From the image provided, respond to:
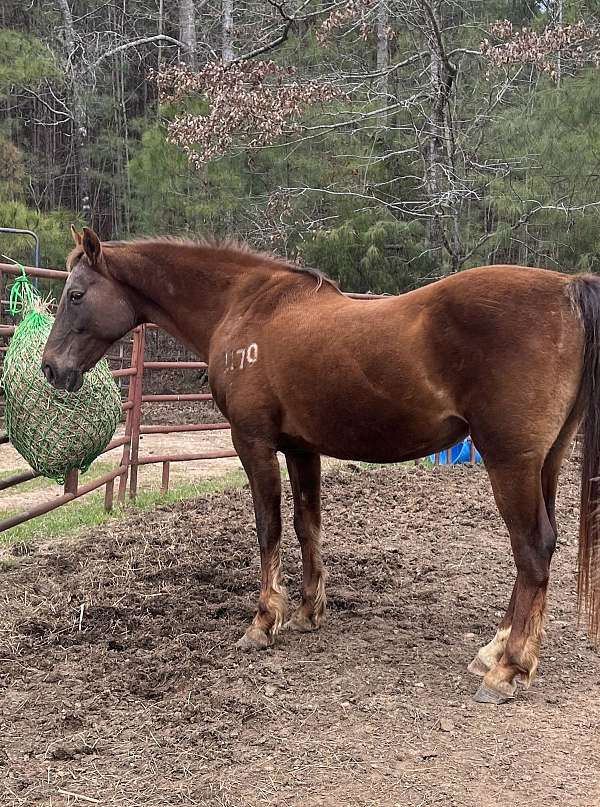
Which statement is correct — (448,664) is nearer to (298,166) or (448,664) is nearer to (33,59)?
(298,166)

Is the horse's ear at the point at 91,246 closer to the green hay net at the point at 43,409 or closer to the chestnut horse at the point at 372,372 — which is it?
the chestnut horse at the point at 372,372

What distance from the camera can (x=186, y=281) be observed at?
368 centimetres

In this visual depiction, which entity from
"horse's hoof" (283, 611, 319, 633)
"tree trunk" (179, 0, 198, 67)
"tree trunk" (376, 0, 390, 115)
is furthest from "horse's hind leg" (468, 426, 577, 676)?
"tree trunk" (179, 0, 198, 67)

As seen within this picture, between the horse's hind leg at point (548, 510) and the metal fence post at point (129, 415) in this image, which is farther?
the metal fence post at point (129, 415)

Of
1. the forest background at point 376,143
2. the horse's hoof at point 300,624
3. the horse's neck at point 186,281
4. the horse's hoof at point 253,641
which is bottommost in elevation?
the horse's hoof at point 300,624

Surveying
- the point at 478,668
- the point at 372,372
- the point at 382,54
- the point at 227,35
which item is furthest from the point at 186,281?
the point at 227,35

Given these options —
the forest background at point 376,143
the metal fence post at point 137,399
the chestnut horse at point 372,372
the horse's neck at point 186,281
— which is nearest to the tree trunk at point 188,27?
the forest background at point 376,143

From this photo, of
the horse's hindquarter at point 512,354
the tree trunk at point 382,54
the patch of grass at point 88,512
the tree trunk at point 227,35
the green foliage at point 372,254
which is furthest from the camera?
the tree trunk at point 227,35

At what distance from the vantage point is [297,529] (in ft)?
11.9

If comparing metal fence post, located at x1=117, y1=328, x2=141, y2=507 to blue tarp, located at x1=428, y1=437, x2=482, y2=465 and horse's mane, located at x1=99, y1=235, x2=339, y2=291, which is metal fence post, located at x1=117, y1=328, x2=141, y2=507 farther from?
blue tarp, located at x1=428, y1=437, x2=482, y2=465

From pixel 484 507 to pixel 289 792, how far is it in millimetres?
3814

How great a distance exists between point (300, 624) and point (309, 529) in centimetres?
44

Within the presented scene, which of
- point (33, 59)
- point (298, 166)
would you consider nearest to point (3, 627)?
point (298, 166)

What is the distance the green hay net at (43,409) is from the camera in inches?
150
